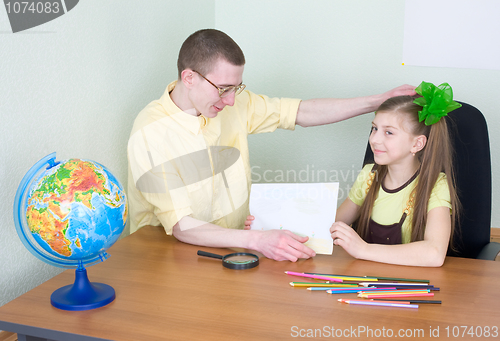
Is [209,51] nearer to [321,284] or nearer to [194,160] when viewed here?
[194,160]

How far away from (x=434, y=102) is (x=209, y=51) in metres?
0.80

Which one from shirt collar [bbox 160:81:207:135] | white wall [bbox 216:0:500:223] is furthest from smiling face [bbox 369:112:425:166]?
white wall [bbox 216:0:500:223]

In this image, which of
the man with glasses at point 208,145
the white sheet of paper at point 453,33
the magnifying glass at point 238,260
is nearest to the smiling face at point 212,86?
the man with glasses at point 208,145

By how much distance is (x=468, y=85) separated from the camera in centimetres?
220

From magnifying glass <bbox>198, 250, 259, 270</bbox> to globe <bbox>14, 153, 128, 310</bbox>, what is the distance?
0.34 meters

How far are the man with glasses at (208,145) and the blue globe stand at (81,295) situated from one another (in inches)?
16.3

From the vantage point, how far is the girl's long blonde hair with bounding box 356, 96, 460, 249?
151 centimetres

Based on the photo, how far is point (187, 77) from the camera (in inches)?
64.0

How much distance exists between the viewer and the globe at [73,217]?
0.99 meters

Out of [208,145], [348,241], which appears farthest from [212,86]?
[348,241]

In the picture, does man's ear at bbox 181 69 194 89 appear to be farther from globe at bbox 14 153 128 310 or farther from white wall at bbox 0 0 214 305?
globe at bbox 14 153 128 310

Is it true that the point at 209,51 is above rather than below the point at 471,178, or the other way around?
above

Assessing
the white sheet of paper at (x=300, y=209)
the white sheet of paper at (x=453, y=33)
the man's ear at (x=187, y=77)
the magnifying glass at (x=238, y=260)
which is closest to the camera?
the magnifying glass at (x=238, y=260)

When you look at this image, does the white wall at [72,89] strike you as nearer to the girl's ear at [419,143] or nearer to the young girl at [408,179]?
the young girl at [408,179]
